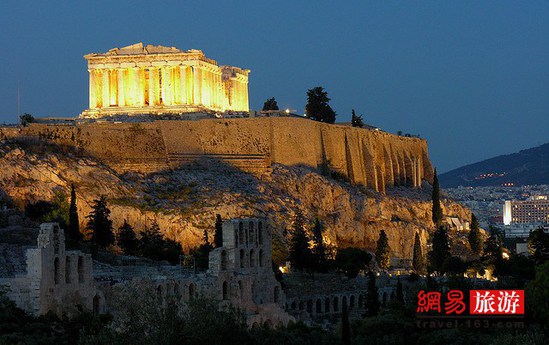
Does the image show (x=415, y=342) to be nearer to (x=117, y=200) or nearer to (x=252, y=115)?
(x=117, y=200)

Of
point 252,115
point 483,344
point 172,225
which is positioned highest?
point 252,115

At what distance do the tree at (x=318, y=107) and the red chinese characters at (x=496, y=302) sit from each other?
192 feet

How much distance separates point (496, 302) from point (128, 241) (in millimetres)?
30656

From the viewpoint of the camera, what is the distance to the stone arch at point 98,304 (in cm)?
5619

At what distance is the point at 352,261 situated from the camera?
288ft

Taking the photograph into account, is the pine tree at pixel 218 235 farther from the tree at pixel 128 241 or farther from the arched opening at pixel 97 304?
the arched opening at pixel 97 304

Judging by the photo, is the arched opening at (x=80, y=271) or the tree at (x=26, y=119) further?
the tree at (x=26, y=119)

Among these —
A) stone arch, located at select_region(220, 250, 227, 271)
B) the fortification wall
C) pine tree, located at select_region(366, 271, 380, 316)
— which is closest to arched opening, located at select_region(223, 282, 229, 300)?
stone arch, located at select_region(220, 250, 227, 271)

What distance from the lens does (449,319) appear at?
55312 mm

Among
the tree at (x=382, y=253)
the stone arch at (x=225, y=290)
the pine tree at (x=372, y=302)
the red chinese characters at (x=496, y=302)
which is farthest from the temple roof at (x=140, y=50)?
the red chinese characters at (x=496, y=302)

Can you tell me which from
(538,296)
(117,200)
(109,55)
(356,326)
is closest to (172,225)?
(117,200)

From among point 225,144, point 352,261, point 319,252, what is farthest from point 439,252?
point 225,144

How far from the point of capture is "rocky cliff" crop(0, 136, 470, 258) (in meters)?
86.5

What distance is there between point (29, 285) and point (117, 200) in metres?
33.0
